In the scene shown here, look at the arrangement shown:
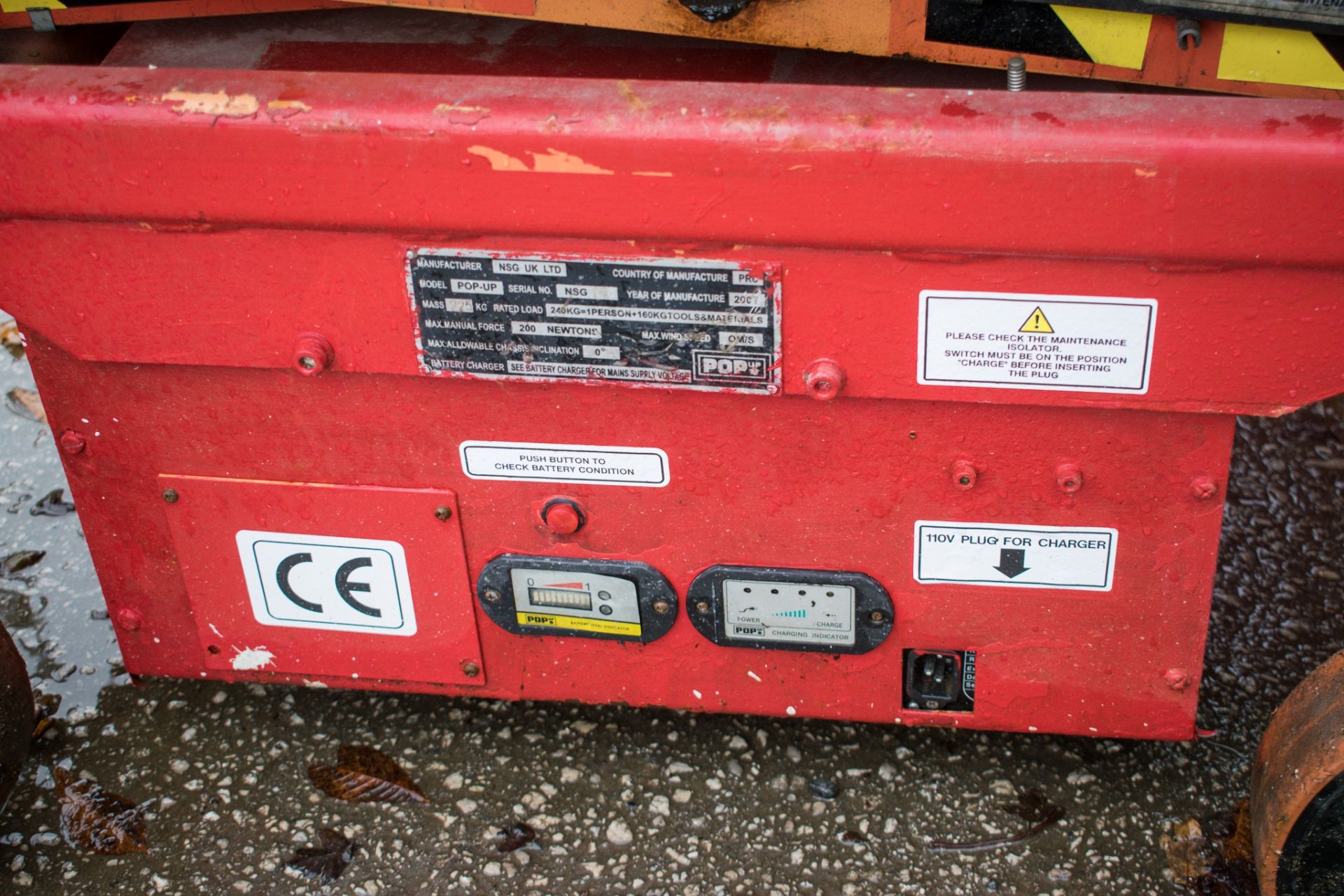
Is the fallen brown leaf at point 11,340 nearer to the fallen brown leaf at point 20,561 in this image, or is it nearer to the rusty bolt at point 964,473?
the fallen brown leaf at point 20,561

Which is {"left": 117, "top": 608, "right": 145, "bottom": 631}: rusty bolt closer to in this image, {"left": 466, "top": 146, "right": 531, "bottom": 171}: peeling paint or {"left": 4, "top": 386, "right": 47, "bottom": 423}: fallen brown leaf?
{"left": 466, "top": 146, "right": 531, "bottom": 171}: peeling paint

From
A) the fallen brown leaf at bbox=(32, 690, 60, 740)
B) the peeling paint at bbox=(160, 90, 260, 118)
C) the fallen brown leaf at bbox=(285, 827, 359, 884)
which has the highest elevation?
the peeling paint at bbox=(160, 90, 260, 118)

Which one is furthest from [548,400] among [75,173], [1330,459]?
[1330,459]

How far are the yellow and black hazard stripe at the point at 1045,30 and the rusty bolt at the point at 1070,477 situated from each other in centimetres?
54

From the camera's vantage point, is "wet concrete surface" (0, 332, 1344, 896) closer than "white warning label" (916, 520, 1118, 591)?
No

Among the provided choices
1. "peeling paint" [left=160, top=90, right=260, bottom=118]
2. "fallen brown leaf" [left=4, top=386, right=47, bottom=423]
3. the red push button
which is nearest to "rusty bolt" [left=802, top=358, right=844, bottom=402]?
the red push button

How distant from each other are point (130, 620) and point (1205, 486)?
170 cm

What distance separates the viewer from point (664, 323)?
65.3 inches

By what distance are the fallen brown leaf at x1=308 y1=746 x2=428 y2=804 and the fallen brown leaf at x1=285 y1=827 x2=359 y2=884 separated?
9cm

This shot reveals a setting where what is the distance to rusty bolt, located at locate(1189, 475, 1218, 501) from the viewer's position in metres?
1.69

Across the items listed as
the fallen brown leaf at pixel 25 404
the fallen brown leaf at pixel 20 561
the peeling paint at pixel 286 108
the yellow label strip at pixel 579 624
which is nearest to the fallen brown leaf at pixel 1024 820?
the yellow label strip at pixel 579 624

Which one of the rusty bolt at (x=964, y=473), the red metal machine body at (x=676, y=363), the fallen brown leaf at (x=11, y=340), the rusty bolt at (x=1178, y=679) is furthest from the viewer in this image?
the fallen brown leaf at (x=11, y=340)

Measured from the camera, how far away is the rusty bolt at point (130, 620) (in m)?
2.14

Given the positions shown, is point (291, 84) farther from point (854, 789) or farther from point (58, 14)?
point (854, 789)
